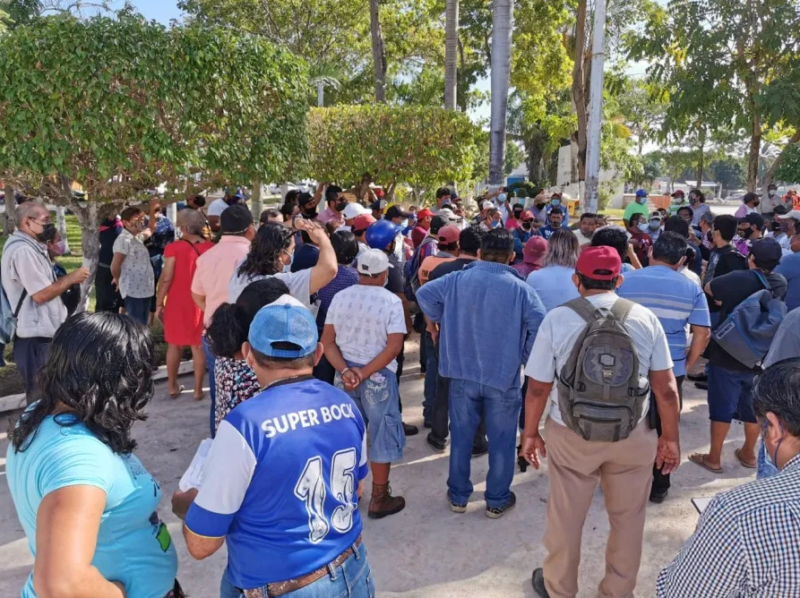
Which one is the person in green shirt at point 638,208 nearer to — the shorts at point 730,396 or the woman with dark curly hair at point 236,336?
the shorts at point 730,396

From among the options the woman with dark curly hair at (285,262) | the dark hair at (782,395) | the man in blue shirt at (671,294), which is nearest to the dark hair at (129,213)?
Result: the woman with dark curly hair at (285,262)

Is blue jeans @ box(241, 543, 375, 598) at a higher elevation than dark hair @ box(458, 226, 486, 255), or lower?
lower

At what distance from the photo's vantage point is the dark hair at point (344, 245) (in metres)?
4.41

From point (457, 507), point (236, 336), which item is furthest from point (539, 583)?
point (236, 336)

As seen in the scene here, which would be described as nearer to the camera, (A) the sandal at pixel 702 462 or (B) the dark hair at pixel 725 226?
(A) the sandal at pixel 702 462

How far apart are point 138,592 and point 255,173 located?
234 inches

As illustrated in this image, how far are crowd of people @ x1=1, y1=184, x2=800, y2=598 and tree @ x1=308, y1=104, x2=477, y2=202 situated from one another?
4.99m

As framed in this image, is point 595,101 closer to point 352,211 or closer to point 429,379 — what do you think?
point 352,211

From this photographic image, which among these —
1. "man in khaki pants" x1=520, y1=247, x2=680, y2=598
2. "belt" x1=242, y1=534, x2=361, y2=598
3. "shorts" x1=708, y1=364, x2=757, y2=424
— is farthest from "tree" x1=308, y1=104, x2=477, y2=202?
"belt" x1=242, y1=534, x2=361, y2=598

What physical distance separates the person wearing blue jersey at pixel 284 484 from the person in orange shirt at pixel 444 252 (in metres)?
3.03

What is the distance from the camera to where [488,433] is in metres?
4.08

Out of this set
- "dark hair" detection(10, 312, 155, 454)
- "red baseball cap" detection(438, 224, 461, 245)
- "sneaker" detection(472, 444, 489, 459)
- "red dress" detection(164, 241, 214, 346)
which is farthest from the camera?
"red dress" detection(164, 241, 214, 346)

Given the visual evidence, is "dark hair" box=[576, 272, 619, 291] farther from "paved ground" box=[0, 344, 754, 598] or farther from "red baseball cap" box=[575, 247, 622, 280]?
"paved ground" box=[0, 344, 754, 598]

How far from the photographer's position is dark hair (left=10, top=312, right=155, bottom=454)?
1.72 metres
